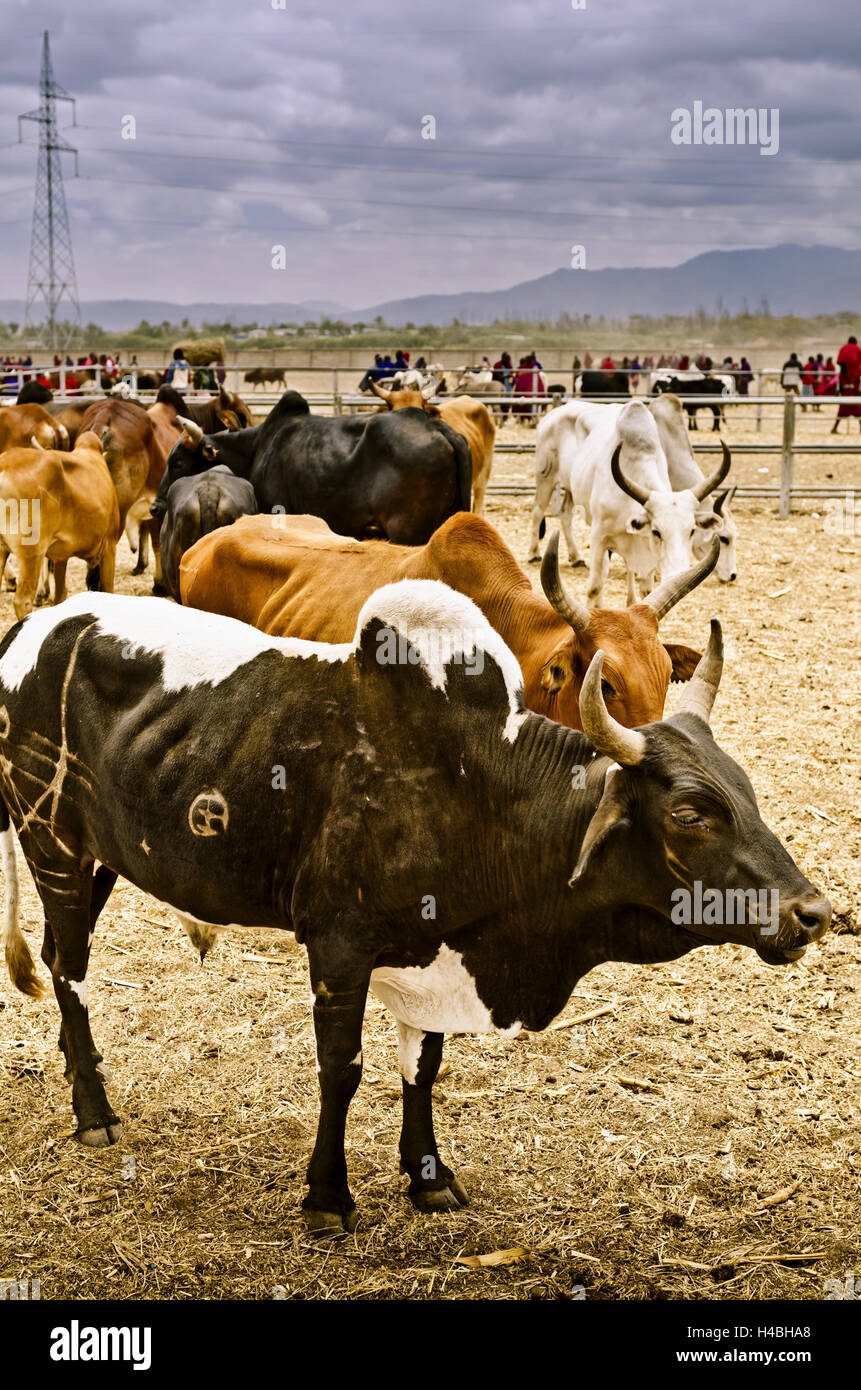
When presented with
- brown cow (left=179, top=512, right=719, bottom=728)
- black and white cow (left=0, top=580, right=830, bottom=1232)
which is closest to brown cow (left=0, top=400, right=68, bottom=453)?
brown cow (left=179, top=512, right=719, bottom=728)

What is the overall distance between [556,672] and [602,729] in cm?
169

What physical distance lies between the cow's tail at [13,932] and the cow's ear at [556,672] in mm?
1853

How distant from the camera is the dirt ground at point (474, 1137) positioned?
337cm

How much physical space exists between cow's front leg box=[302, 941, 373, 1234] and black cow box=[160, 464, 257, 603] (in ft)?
16.9

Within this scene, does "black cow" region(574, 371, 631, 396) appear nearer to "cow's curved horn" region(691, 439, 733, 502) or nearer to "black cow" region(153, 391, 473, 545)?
"black cow" region(153, 391, 473, 545)

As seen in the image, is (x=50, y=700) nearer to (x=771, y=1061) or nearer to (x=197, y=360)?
(x=771, y=1061)

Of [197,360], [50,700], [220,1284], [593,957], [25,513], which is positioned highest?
[197,360]

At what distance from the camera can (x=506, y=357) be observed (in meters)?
32.0

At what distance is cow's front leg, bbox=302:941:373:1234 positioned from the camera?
3209mm

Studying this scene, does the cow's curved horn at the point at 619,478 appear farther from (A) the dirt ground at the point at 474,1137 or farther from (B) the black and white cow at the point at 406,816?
(B) the black and white cow at the point at 406,816

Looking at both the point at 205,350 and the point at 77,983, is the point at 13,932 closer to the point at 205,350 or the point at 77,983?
the point at 77,983

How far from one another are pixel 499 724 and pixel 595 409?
31.9 ft

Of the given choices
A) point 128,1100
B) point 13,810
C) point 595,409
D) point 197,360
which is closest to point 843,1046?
point 128,1100

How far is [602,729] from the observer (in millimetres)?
2812
